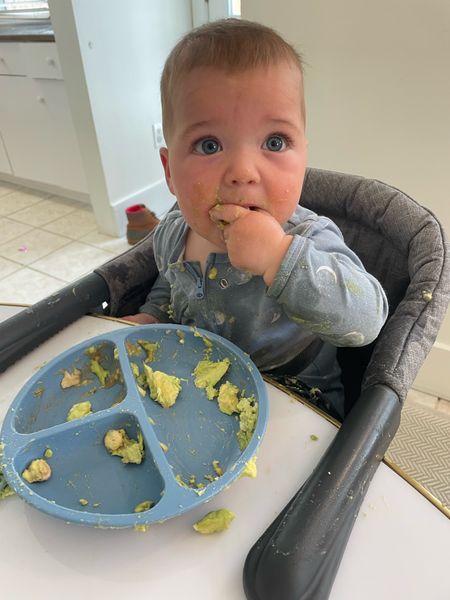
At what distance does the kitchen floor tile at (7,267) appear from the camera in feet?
7.35

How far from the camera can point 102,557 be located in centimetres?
46

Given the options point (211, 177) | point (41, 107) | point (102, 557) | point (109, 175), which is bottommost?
point (109, 175)

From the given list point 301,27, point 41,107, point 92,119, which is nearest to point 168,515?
point 301,27

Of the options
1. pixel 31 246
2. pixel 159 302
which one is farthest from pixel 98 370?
pixel 31 246

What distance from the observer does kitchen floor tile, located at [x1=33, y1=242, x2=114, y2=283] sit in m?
2.22

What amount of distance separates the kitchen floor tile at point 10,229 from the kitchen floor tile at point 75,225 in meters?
0.12

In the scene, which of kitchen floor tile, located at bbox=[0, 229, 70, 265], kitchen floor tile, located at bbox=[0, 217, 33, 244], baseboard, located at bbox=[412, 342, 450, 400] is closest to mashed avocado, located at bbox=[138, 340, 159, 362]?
baseboard, located at bbox=[412, 342, 450, 400]

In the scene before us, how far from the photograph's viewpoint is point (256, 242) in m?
0.57

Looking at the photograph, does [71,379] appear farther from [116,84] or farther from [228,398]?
[116,84]

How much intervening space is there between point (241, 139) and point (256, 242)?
0.13 m

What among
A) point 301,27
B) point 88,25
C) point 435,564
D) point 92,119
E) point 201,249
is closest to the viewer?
point 435,564

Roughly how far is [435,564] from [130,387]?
385mm

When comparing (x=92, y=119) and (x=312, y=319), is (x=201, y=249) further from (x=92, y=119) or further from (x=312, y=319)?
(x=92, y=119)

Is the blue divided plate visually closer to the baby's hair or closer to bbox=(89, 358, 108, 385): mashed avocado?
bbox=(89, 358, 108, 385): mashed avocado
